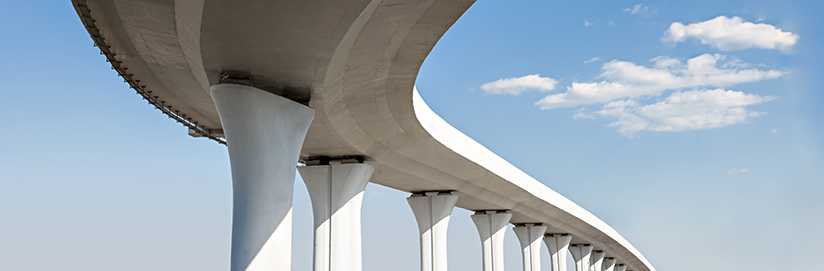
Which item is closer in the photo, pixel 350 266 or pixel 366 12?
pixel 366 12

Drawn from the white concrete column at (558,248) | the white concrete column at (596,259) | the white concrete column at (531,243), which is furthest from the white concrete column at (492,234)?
the white concrete column at (596,259)

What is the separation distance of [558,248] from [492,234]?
1751 cm

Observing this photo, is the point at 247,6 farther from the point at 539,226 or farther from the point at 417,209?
the point at 539,226

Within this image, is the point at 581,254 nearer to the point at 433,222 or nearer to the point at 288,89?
the point at 433,222

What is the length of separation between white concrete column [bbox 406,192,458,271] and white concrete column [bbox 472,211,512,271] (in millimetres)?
7424

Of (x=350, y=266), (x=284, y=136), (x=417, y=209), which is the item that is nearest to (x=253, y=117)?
(x=284, y=136)

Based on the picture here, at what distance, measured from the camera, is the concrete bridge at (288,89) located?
1157cm

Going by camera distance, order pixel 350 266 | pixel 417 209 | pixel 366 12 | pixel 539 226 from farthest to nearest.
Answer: pixel 539 226 < pixel 417 209 < pixel 350 266 < pixel 366 12

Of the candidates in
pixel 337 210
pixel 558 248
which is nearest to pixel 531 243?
pixel 558 248

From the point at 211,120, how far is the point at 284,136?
5.17 m

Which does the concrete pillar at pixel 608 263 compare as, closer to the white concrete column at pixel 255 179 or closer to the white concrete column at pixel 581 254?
the white concrete column at pixel 581 254

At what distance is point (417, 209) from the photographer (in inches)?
1308

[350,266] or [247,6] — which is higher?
[247,6]

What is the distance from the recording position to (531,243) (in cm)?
4925
